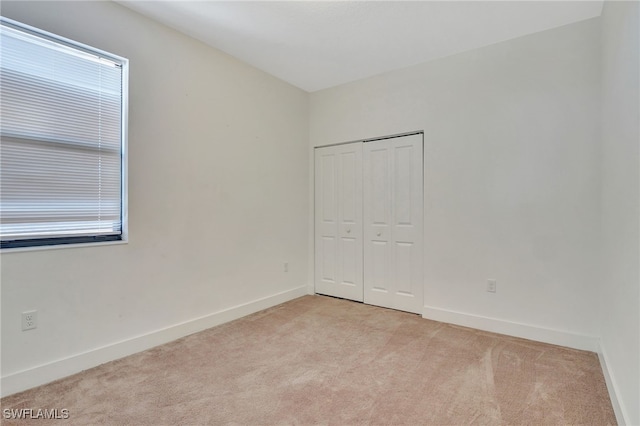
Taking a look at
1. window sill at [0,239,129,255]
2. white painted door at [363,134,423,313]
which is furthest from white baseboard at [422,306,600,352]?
window sill at [0,239,129,255]

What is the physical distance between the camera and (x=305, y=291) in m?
4.32

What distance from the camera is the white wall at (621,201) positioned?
5.09 feet

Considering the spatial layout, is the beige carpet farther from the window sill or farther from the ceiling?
the ceiling

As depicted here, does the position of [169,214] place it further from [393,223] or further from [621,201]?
[621,201]

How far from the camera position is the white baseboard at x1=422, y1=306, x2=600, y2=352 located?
103 inches

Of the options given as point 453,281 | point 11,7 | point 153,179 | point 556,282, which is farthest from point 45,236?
point 556,282

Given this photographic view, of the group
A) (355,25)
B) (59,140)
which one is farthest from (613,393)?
(59,140)

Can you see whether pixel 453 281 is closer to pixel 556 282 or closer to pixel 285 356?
pixel 556 282

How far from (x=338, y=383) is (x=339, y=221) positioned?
2.24 meters

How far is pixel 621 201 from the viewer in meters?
1.87

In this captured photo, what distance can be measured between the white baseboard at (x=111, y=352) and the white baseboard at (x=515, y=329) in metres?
1.96

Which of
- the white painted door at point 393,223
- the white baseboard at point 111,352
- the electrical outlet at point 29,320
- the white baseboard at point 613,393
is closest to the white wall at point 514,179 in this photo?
the white painted door at point 393,223

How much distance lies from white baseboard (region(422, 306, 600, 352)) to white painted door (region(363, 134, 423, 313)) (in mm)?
245

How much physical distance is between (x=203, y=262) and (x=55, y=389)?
4.40 ft
